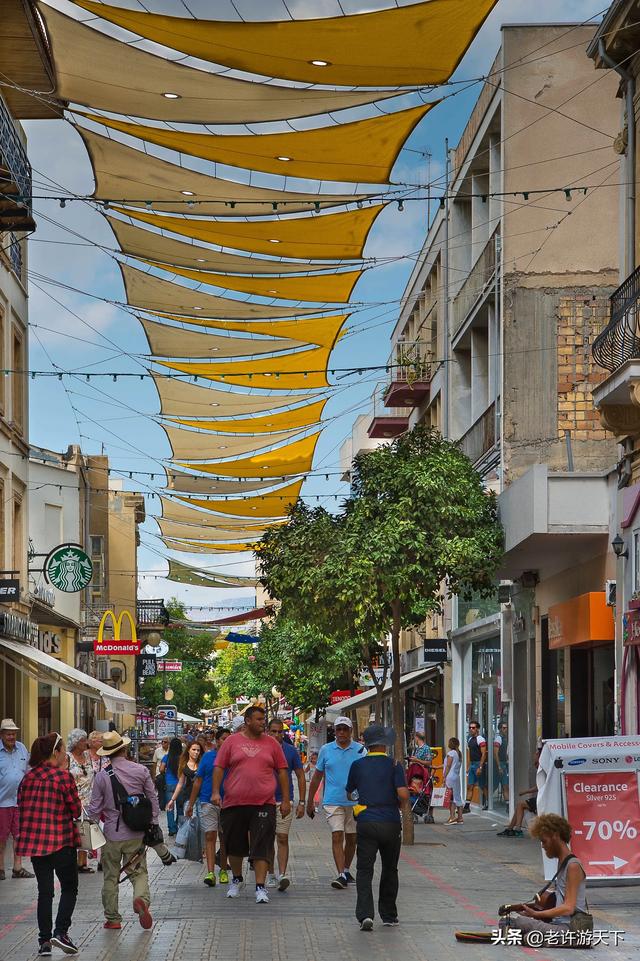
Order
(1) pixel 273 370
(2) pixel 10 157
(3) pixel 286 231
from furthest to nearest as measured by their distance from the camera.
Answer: (1) pixel 273 370, (2) pixel 10 157, (3) pixel 286 231

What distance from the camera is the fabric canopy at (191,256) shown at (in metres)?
24.2

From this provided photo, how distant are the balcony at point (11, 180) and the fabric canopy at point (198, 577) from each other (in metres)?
29.7

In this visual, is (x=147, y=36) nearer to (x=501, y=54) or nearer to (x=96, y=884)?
(x=96, y=884)

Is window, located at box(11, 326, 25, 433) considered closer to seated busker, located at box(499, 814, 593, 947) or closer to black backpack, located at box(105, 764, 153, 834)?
black backpack, located at box(105, 764, 153, 834)

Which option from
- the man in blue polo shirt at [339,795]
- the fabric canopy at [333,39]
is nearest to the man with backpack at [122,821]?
the man in blue polo shirt at [339,795]

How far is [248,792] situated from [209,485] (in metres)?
25.7

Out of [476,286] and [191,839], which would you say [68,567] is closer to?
[476,286]

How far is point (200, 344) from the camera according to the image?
98.8 feet

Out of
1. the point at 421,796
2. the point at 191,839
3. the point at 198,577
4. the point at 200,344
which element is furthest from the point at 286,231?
the point at 198,577

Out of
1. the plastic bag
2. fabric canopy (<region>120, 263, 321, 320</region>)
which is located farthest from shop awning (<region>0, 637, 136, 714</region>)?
the plastic bag

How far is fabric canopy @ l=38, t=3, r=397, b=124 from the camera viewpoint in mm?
17641

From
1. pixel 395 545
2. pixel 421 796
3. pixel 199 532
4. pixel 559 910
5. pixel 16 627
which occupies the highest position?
pixel 199 532

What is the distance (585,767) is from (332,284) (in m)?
12.9

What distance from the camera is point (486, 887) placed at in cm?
1728
